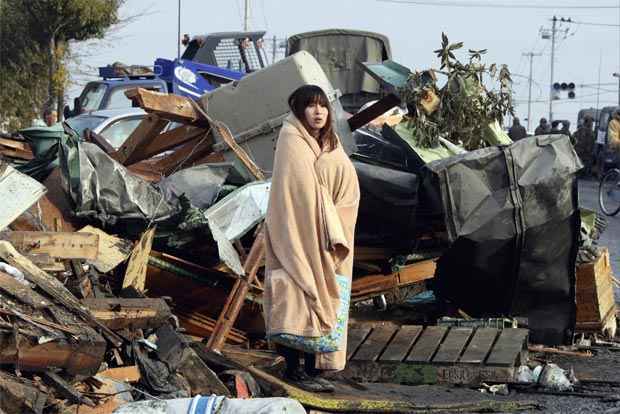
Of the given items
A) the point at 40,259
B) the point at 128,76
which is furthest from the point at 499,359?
the point at 128,76

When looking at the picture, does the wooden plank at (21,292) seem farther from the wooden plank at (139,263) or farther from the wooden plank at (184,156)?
the wooden plank at (184,156)

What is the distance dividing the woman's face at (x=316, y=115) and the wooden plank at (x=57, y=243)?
179cm

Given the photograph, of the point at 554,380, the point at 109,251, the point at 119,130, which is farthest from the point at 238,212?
the point at 119,130

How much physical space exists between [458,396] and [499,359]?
0.46 meters

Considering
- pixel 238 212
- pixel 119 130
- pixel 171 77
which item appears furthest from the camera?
pixel 171 77

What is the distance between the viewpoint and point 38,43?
1345 inches

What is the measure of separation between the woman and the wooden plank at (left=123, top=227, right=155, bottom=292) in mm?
1381

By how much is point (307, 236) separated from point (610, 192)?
1778cm

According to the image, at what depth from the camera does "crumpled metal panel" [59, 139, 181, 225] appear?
8.91 metres

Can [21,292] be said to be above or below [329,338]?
above

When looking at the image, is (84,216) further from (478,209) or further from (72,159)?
(478,209)

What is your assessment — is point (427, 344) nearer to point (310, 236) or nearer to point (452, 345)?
point (452, 345)

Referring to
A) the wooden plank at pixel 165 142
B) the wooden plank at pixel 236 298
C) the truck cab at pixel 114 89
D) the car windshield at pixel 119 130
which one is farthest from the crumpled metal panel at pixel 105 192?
the truck cab at pixel 114 89

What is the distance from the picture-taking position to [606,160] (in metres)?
31.7
